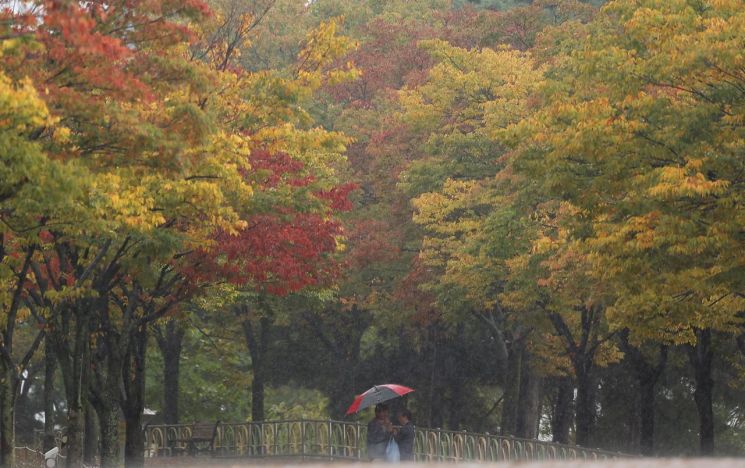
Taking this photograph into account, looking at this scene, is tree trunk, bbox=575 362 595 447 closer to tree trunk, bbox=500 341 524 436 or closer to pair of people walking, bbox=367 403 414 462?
tree trunk, bbox=500 341 524 436

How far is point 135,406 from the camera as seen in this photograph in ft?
95.2

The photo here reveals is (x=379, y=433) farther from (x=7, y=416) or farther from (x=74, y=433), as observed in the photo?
(x=74, y=433)

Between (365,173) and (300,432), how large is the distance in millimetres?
13554

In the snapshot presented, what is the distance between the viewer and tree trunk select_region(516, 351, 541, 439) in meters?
38.9

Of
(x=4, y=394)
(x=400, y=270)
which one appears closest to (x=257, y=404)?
(x=400, y=270)

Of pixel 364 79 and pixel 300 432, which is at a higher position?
pixel 364 79

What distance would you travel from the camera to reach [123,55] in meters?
15.1

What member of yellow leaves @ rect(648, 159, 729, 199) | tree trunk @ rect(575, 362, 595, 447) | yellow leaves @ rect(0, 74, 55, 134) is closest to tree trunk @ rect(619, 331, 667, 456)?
tree trunk @ rect(575, 362, 595, 447)

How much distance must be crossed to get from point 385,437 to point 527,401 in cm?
2361

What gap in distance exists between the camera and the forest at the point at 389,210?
17750 millimetres

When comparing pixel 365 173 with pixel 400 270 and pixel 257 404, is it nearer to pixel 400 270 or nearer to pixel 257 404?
pixel 400 270

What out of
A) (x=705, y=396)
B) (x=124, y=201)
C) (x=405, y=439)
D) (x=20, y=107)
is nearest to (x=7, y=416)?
(x=124, y=201)

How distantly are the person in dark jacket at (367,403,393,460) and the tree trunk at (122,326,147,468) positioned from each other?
985cm

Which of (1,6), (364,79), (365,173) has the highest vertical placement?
(364,79)
